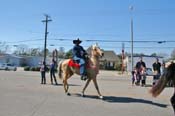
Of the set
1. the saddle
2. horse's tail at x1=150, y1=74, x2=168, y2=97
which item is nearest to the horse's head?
the saddle

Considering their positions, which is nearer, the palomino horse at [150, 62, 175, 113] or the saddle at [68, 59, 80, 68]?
the palomino horse at [150, 62, 175, 113]

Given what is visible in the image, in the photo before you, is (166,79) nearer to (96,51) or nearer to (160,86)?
(160,86)

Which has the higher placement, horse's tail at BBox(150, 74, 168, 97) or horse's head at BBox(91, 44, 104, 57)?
horse's head at BBox(91, 44, 104, 57)

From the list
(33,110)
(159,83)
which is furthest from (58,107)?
(159,83)

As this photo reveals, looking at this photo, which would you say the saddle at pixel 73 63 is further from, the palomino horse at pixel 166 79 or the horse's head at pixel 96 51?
the palomino horse at pixel 166 79

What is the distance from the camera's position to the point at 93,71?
1403 cm

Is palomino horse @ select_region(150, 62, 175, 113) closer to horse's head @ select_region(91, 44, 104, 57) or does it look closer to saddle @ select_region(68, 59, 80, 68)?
horse's head @ select_region(91, 44, 104, 57)

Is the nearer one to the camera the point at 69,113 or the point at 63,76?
the point at 69,113

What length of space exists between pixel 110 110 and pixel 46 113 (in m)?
2.16

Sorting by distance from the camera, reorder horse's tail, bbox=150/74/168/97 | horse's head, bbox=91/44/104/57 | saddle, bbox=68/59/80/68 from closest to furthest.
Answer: horse's tail, bbox=150/74/168/97
horse's head, bbox=91/44/104/57
saddle, bbox=68/59/80/68

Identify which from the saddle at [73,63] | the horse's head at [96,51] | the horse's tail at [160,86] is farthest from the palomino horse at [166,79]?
the saddle at [73,63]

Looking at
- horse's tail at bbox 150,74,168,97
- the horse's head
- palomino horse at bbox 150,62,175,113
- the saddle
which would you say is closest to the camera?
palomino horse at bbox 150,62,175,113

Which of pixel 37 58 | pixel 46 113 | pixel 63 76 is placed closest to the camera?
pixel 46 113

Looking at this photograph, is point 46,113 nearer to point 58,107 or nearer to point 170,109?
point 58,107
